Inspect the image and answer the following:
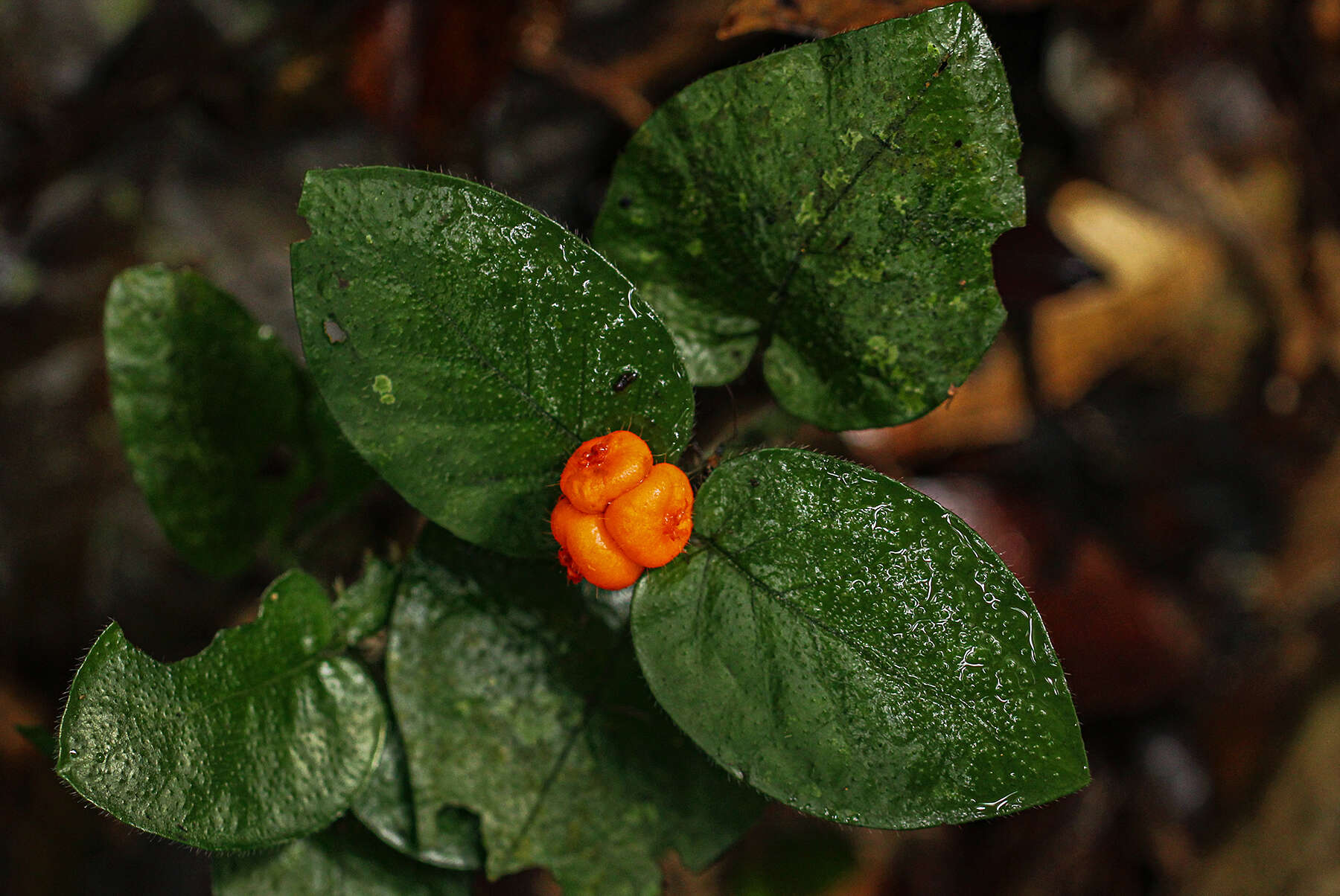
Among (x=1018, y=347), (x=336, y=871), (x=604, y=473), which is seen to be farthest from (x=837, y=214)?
(x=1018, y=347)

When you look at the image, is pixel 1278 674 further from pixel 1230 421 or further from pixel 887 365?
pixel 887 365

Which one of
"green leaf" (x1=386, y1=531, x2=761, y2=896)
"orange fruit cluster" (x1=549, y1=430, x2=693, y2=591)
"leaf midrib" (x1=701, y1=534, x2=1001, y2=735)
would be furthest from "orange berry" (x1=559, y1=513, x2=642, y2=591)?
"green leaf" (x1=386, y1=531, x2=761, y2=896)

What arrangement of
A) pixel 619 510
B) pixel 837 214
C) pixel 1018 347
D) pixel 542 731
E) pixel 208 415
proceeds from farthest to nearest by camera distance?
1. pixel 1018 347
2. pixel 208 415
3. pixel 542 731
4. pixel 837 214
5. pixel 619 510

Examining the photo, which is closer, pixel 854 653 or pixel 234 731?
pixel 854 653

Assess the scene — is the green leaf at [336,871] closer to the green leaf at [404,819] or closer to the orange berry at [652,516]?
the green leaf at [404,819]

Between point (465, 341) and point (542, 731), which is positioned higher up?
point (465, 341)

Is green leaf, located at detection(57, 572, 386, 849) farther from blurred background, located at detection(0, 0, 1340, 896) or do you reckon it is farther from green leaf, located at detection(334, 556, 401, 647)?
blurred background, located at detection(0, 0, 1340, 896)

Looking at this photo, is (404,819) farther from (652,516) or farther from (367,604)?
(652,516)
